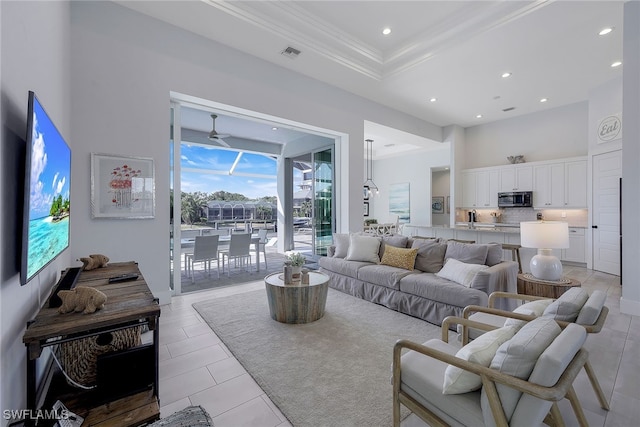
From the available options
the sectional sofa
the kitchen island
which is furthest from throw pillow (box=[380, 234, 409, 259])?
the kitchen island

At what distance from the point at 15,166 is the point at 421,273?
3.68 metres

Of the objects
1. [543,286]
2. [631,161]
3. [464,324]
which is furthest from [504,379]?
[631,161]

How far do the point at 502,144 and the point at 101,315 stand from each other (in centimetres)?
887

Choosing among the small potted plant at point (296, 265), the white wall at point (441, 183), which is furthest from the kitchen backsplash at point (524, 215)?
the small potted plant at point (296, 265)

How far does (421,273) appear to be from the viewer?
11.7 feet

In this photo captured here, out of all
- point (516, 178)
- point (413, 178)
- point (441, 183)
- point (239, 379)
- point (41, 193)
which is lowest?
point (239, 379)

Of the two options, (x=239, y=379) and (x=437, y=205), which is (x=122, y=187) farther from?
(x=437, y=205)

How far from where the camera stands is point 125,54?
3396 mm

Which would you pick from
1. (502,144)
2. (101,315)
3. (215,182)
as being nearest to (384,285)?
(101,315)

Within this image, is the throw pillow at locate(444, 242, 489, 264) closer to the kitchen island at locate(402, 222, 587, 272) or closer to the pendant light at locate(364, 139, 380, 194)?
the kitchen island at locate(402, 222, 587, 272)

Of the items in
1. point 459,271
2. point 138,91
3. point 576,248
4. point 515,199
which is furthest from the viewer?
point 515,199

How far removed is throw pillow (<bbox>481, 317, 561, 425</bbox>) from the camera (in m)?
1.12

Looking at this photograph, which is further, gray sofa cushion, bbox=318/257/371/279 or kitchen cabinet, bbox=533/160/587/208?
kitchen cabinet, bbox=533/160/587/208

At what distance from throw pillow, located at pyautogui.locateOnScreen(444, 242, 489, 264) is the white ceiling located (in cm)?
288
